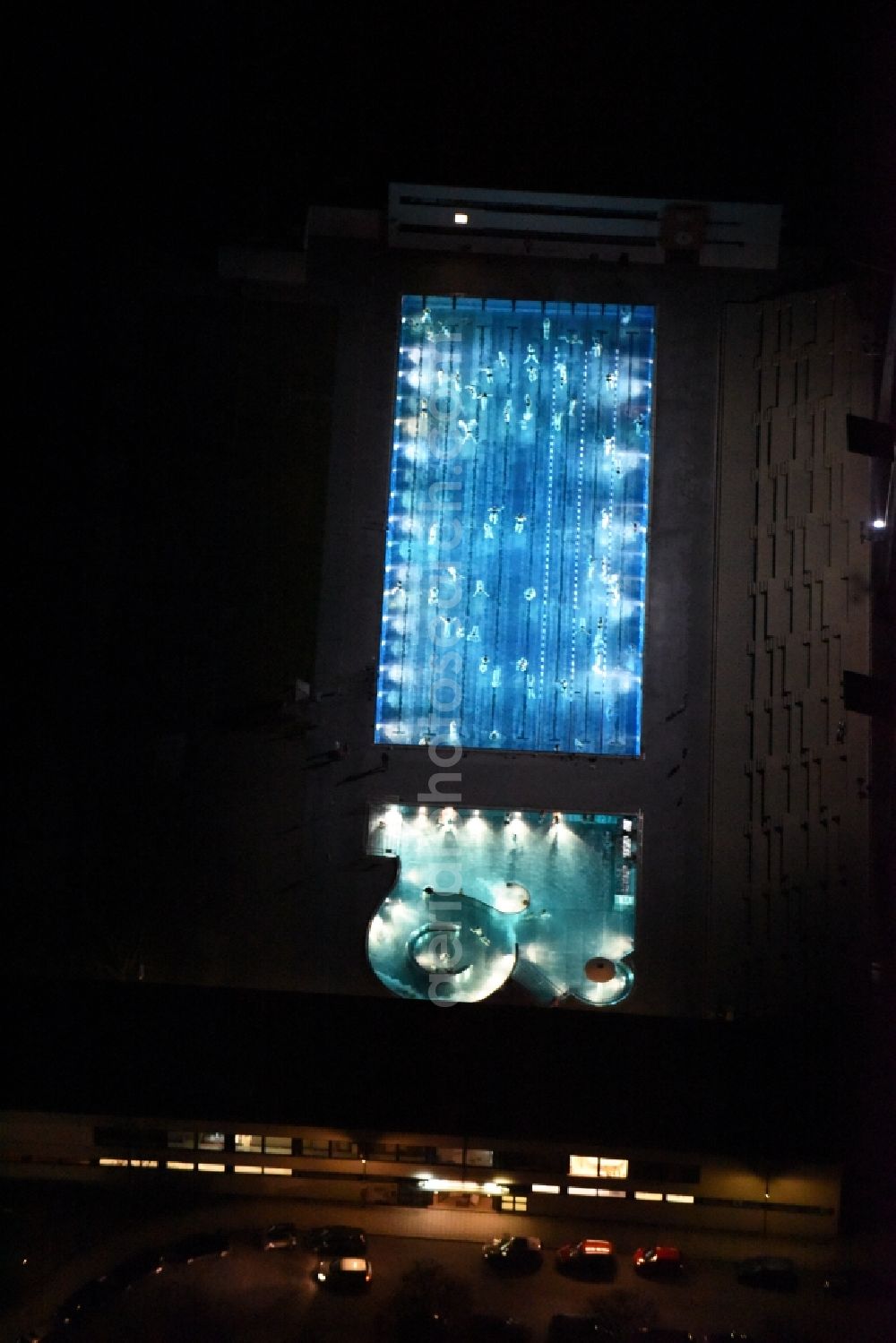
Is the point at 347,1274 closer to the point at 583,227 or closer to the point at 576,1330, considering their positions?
the point at 576,1330

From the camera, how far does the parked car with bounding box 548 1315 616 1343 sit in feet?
38.5

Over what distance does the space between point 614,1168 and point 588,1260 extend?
3.72 feet

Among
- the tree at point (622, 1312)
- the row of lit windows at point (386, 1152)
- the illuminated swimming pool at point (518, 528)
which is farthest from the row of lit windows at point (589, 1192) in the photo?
the illuminated swimming pool at point (518, 528)

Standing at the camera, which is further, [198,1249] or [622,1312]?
[198,1249]

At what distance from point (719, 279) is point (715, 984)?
8887 millimetres

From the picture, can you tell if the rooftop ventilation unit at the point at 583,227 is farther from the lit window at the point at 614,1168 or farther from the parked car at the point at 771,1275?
the parked car at the point at 771,1275

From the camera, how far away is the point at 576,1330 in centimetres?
1181

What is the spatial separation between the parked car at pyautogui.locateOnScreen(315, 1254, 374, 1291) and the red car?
276 cm

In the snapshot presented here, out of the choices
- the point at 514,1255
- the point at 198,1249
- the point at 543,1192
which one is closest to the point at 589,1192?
the point at 543,1192

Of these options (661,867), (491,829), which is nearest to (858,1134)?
(661,867)

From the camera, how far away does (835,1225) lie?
13.4 meters

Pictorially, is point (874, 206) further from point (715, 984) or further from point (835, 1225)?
point (835, 1225)

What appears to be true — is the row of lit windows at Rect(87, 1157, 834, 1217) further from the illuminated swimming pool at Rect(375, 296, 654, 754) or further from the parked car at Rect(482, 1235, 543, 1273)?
the illuminated swimming pool at Rect(375, 296, 654, 754)

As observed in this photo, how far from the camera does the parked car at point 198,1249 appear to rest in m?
12.9
